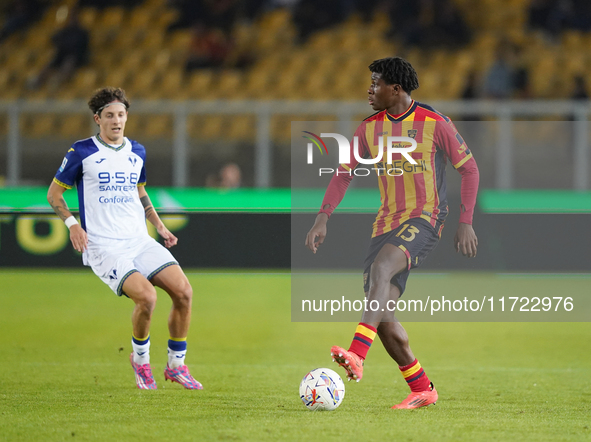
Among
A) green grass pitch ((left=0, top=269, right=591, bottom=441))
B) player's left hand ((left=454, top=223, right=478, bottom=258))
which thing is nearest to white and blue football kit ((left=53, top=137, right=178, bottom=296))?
green grass pitch ((left=0, top=269, right=591, bottom=441))

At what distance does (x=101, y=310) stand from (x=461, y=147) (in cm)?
511

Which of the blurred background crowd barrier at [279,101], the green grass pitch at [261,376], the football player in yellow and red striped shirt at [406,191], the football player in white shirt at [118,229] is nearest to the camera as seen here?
the green grass pitch at [261,376]

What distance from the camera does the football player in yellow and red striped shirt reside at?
4.58 metres

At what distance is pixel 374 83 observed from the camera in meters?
4.70

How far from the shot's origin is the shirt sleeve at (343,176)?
488 centimetres

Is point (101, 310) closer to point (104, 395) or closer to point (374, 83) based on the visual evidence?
point (104, 395)

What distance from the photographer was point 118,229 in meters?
5.21

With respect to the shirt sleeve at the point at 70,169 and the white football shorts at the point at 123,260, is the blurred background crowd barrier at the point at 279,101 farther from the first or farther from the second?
the shirt sleeve at the point at 70,169

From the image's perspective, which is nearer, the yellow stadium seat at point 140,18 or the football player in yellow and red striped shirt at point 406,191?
the football player in yellow and red striped shirt at point 406,191

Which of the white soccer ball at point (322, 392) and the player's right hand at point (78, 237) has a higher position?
the player's right hand at point (78, 237)

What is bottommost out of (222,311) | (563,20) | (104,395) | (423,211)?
(222,311)

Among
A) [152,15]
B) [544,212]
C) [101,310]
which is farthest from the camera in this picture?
[152,15]

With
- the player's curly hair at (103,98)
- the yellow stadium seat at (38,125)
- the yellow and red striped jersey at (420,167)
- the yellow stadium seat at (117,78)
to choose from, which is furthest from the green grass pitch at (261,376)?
the yellow stadium seat at (117,78)

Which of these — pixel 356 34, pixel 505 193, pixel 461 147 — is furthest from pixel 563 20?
pixel 461 147
